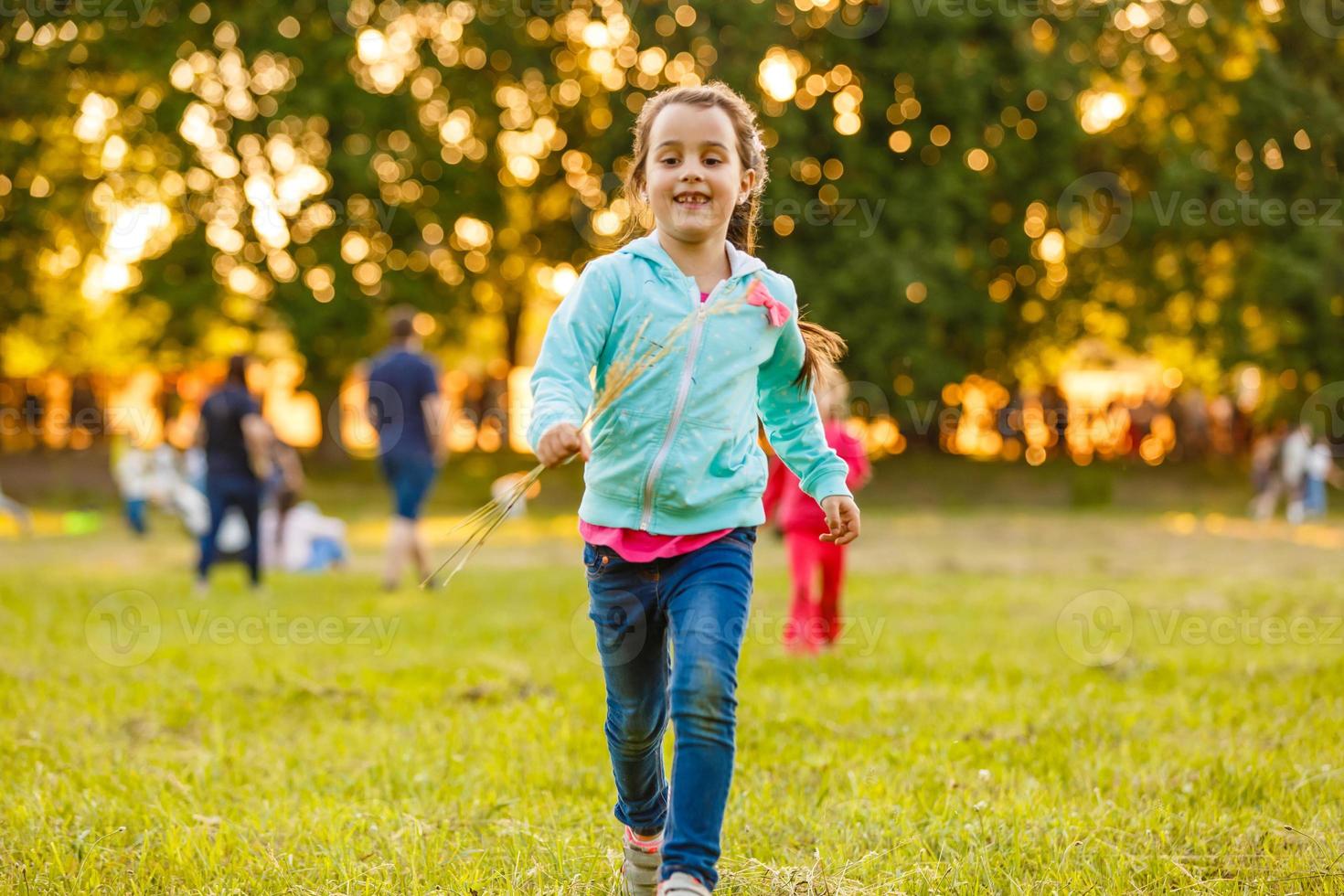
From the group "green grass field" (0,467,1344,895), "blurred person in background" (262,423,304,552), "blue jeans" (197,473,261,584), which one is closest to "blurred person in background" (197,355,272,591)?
"blue jeans" (197,473,261,584)

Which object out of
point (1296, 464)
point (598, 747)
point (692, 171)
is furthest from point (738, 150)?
point (1296, 464)

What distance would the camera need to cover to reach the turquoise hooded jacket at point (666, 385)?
3.45 m

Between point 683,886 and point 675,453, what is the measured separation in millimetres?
1016

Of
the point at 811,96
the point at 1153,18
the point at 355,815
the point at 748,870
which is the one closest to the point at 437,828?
the point at 355,815

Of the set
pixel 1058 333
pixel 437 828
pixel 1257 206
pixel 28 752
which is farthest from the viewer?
pixel 1058 333

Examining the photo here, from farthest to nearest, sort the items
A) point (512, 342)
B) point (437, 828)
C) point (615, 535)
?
point (512, 342)
point (437, 828)
point (615, 535)

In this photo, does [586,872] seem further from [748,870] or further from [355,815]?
[355,815]

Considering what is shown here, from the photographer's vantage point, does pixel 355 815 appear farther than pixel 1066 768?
No

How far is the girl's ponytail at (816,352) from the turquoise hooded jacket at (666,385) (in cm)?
20

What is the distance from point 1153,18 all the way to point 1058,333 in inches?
249

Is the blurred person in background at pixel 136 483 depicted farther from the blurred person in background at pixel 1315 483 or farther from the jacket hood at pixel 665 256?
the blurred person in background at pixel 1315 483

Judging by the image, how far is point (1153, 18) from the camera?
87.2 ft

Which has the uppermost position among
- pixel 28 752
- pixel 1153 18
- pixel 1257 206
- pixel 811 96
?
pixel 1153 18

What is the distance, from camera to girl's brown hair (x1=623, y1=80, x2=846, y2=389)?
3650 mm
